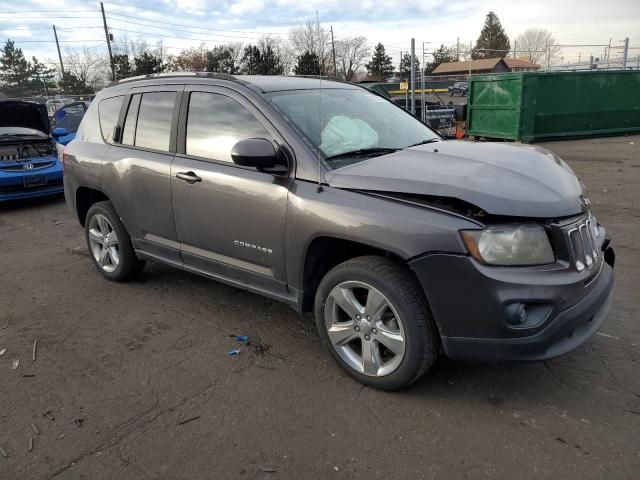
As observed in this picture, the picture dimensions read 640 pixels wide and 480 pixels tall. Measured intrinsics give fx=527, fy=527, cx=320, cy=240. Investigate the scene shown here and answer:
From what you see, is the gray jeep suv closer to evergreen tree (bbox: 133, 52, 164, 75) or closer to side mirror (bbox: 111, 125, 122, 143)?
side mirror (bbox: 111, 125, 122, 143)

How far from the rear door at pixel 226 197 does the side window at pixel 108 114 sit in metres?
1.07

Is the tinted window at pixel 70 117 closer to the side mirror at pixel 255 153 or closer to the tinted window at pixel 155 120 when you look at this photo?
the tinted window at pixel 155 120

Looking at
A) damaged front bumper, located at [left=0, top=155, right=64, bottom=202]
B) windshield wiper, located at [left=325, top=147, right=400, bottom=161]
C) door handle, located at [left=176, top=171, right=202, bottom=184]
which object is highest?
windshield wiper, located at [left=325, top=147, right=400, bottom=161]

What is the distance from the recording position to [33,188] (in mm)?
9281

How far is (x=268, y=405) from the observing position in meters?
3.04

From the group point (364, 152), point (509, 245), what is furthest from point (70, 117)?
point (509, 245)

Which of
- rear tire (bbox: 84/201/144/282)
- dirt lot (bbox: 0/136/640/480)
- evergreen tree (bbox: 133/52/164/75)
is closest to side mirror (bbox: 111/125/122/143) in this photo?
rear tire (bbox: 84/201/144/282)

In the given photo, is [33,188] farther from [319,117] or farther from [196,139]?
[319,117]

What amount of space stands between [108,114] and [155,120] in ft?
2.79

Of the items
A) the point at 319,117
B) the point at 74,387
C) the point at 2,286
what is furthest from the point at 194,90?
the point at 2,286

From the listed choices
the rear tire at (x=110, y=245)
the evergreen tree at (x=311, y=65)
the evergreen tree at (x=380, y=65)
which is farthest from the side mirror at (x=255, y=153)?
the evergreen tree at (x=380, y=65)

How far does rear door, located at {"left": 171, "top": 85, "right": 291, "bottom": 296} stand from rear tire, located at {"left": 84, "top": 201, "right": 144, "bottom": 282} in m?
0.97

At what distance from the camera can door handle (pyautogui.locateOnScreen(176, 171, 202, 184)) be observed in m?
3.81

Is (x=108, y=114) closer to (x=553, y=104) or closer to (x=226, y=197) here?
(x=226, y=197)
